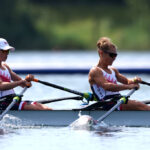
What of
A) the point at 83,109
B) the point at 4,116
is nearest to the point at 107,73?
the point at 83,109

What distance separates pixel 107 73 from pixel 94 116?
0.79 m

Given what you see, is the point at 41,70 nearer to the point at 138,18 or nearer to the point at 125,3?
the point at 138,18

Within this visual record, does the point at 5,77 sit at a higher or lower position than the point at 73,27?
higher

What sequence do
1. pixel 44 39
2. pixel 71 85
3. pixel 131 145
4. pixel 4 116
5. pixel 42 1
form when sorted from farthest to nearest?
pixel 42 1 < pixel 44 39 < pixel 71 85 < pixel 4 116 < pixel 131 145

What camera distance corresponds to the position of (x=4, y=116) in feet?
39.0

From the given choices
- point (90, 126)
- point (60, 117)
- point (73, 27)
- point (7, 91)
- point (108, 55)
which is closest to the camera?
point (90, 126)

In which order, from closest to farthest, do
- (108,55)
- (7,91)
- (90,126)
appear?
(90,126), (108,55), (7,91)

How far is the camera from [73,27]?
6512 centimetres

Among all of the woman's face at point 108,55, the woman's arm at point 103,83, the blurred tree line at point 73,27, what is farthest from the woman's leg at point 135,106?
the blurred tree line at point 73,27

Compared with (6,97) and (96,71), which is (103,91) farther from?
(6,97)

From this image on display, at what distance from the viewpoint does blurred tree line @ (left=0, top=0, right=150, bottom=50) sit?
58.0 m

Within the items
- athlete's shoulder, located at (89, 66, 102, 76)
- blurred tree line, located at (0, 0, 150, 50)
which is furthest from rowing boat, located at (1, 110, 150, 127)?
blurred tree line, located at (0, 0, 150, 50)

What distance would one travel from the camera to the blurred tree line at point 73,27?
5797cm

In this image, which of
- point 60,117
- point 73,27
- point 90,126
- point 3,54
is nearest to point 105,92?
point 90,126
